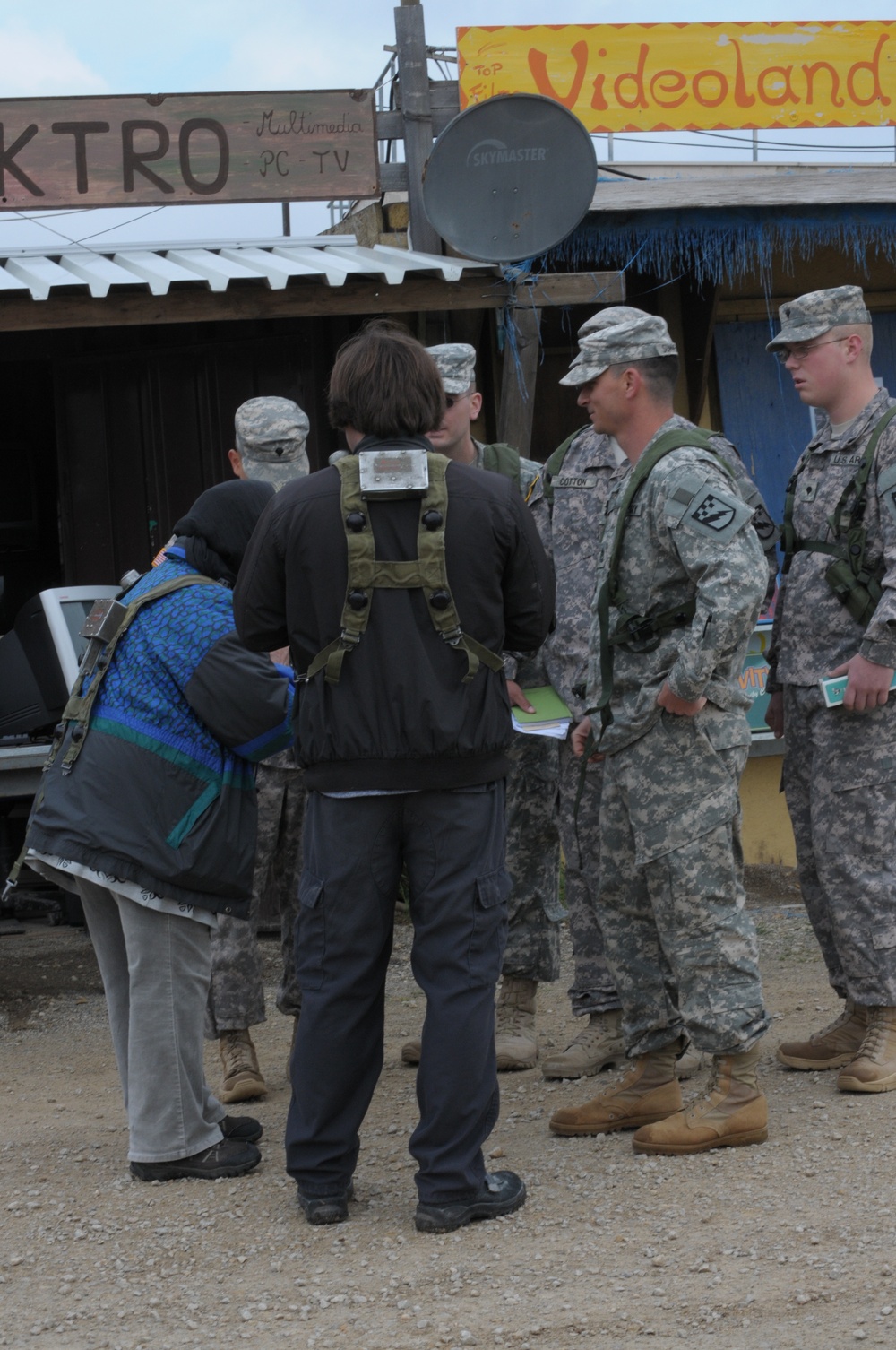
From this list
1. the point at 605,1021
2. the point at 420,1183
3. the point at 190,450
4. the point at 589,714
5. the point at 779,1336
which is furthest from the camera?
the point at 190,450

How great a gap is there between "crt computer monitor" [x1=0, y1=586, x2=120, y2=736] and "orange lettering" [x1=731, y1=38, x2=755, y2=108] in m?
4.14

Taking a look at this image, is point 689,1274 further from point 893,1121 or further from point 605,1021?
point 605,1021

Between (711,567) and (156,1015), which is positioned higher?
(711,567)

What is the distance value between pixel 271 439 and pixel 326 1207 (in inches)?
89.1

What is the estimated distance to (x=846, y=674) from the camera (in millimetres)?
3846

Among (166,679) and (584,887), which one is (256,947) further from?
(166,679)

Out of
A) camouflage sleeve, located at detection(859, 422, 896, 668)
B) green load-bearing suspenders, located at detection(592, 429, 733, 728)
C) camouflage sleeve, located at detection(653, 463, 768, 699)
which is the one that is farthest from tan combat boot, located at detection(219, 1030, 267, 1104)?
camouflage sleeve, located at detection(859, 422, 896, 668)

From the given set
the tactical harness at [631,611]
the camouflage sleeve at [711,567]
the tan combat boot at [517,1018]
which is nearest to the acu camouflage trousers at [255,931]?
the tan combat boot at [517,1018]

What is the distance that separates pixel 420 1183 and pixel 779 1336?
0.83 meters

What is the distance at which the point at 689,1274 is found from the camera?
9.12 ft

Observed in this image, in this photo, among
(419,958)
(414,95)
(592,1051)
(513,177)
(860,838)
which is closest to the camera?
(419,958)

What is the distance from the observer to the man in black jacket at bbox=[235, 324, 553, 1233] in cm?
299

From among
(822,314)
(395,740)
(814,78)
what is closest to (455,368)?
(822,314)

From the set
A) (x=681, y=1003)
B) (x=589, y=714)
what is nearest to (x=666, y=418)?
(x=589, y=714)
